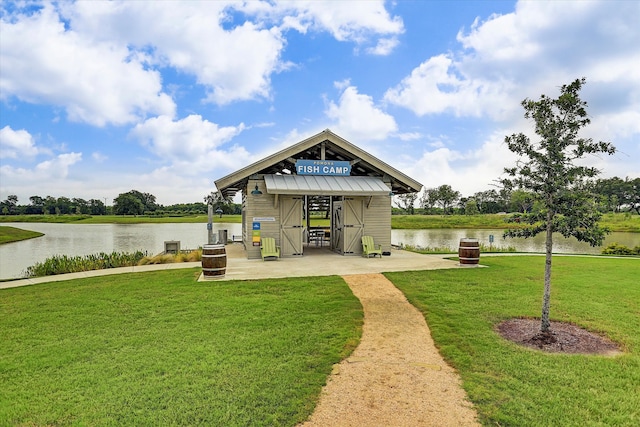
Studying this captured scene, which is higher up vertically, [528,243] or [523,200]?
[523,200]

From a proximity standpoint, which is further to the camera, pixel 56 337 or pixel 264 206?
pixel 264 206

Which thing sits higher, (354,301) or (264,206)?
(264,206)

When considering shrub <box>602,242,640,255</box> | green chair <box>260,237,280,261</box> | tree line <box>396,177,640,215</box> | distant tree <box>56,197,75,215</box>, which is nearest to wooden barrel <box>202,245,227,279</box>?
green chair <box>260,237,280,261</box>

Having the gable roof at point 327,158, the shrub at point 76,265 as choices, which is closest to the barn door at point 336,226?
the gable roof at point 327,158

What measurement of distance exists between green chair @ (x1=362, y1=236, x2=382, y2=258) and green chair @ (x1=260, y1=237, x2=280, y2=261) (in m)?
3.09

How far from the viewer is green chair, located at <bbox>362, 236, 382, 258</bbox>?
1268 centimetres

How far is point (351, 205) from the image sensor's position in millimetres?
13234

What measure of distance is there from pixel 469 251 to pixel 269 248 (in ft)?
20.8

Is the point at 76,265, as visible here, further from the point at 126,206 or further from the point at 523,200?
the point at 126,206

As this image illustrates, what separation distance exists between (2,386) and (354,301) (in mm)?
5095

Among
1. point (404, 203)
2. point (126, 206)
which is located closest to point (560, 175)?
point (404, 203)

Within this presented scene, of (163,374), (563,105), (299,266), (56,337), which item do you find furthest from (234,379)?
(299,266)

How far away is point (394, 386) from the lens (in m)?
3.74

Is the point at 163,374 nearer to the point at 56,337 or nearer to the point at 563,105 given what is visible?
the point at 56,337
